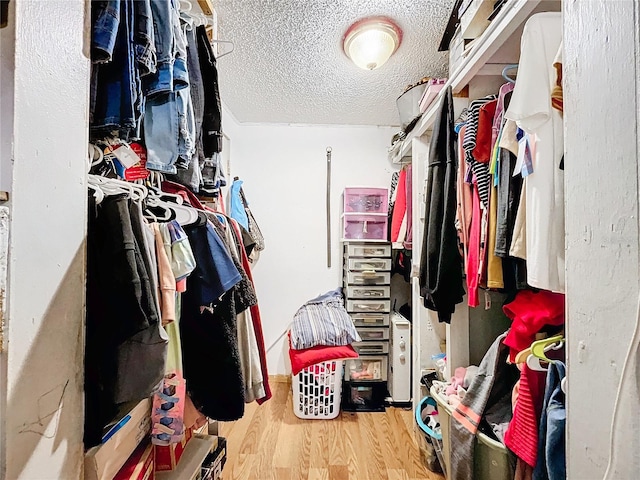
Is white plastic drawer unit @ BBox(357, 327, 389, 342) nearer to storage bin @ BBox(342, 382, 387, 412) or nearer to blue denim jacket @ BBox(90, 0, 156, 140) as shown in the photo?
storage bin @ BBox(342, 382, 387, 412)

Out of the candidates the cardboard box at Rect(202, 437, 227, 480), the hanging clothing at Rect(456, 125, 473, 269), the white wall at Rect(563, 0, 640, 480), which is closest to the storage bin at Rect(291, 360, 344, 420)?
the cardboard box at Rect(202, 437, 227, 480)

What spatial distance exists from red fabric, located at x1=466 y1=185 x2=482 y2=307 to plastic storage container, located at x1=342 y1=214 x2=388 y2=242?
1182 millimetres

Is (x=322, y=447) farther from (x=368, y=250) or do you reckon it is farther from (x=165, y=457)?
(x=368, y=250)

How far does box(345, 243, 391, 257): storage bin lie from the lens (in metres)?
2.30

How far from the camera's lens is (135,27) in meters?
0.77

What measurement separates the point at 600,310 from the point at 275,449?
1714mm

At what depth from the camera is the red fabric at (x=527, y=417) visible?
903 millimetres

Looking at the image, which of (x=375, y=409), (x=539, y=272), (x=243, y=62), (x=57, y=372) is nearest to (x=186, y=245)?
(x=57, y=372)

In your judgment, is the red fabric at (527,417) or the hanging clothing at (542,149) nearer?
the hanging clothing at (542,149)

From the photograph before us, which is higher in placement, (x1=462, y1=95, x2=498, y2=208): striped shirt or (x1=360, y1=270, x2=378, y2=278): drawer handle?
(x1=462, y1=95, x2=498, y2=208): striped shirt

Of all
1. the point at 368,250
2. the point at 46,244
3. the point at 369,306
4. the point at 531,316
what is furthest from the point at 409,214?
the point at 46,244

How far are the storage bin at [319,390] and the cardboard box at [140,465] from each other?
3.91ft

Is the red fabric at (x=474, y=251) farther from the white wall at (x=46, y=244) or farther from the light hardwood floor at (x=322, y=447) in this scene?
the white wall at (x=46, y=244)

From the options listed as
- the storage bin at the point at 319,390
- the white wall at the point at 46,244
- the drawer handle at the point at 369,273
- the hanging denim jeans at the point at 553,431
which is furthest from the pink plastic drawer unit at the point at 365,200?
the white wall at the point at 46,244
